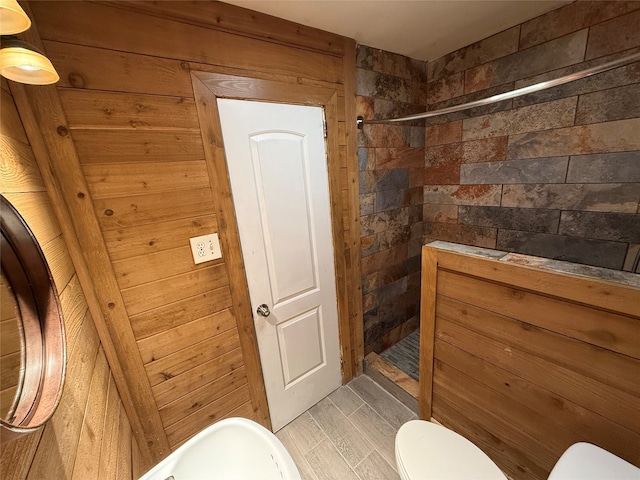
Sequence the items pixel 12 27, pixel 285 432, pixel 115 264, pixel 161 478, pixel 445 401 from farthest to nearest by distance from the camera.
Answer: pixel 285 432 < pixel 445 401 < pixel 115 264 < pixel 161 478 < pixel 12 27

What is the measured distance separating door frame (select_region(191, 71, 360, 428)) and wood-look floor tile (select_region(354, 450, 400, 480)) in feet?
1.97

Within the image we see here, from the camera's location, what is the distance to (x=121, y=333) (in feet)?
3.36

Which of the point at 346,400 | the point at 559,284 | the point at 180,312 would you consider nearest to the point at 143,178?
the point at 180,312

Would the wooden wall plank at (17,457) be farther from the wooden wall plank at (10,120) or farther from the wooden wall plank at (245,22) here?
the wooden wall plank at (245,22)

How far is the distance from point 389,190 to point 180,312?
1.58 metres

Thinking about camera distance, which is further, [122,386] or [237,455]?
[122,386]

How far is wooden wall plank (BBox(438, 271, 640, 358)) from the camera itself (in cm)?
76

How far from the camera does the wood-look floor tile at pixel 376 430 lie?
1.42 meters

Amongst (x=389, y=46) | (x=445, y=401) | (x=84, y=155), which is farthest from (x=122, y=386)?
(x=389, y=46)

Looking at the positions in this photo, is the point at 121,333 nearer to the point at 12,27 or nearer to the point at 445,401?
the point at 12,27

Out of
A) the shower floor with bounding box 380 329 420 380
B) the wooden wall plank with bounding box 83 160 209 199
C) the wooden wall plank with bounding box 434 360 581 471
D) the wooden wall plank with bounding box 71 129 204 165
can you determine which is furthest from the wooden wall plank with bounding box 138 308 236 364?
the shower floor with bounding box 380 329 420 380

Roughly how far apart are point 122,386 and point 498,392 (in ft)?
5.50

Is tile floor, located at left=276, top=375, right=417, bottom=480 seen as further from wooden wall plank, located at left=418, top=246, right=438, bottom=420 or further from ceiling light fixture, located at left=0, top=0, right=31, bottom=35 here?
ceiling light fixture, located at left=0, top=0, right=31, bottom=35

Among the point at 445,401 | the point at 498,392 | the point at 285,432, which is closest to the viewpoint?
the point at 498,392
